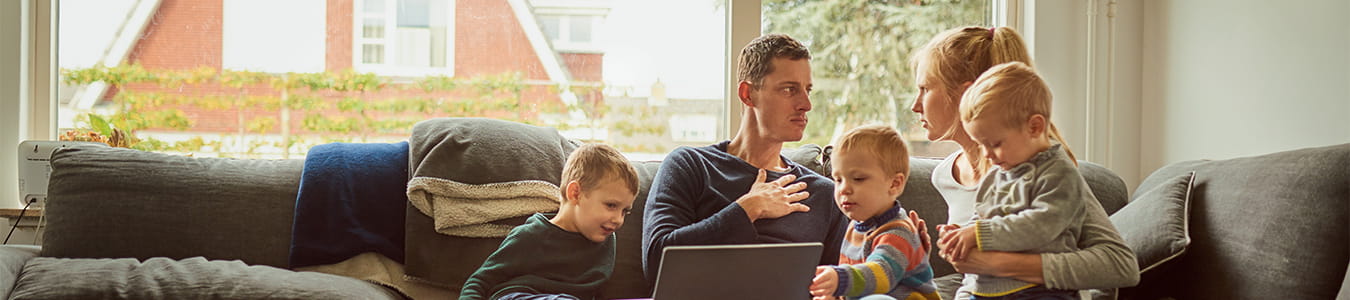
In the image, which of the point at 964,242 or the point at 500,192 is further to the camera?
the point at 500,192

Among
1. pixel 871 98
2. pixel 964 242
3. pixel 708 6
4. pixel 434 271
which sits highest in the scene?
pixel 708 6

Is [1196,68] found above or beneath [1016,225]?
above

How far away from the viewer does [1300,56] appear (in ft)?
8.38

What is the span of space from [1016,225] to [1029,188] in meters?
0.07

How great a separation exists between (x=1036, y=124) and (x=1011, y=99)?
0.22 feet

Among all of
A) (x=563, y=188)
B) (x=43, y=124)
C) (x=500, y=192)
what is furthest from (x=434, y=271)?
(x=43, y=124)

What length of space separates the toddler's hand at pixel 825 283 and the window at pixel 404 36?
5.80 feet

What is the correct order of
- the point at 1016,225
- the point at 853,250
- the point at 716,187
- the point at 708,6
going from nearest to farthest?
1. the point at 1016,225
2. the point at 853,250
3. the point at 716,187
4. the point at 708,6

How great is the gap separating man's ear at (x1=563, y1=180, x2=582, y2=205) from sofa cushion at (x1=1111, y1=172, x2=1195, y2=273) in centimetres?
114

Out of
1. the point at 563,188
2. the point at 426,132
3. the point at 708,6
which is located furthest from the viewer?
the point at 708,6

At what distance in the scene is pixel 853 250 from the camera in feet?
5.96

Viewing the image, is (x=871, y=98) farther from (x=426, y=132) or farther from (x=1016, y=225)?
(x=1016, y=225)

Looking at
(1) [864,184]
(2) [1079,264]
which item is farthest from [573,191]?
(2) [1079,264]

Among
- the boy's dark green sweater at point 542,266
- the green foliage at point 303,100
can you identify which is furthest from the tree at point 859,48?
the boy's dark green sweater at point 542,266
